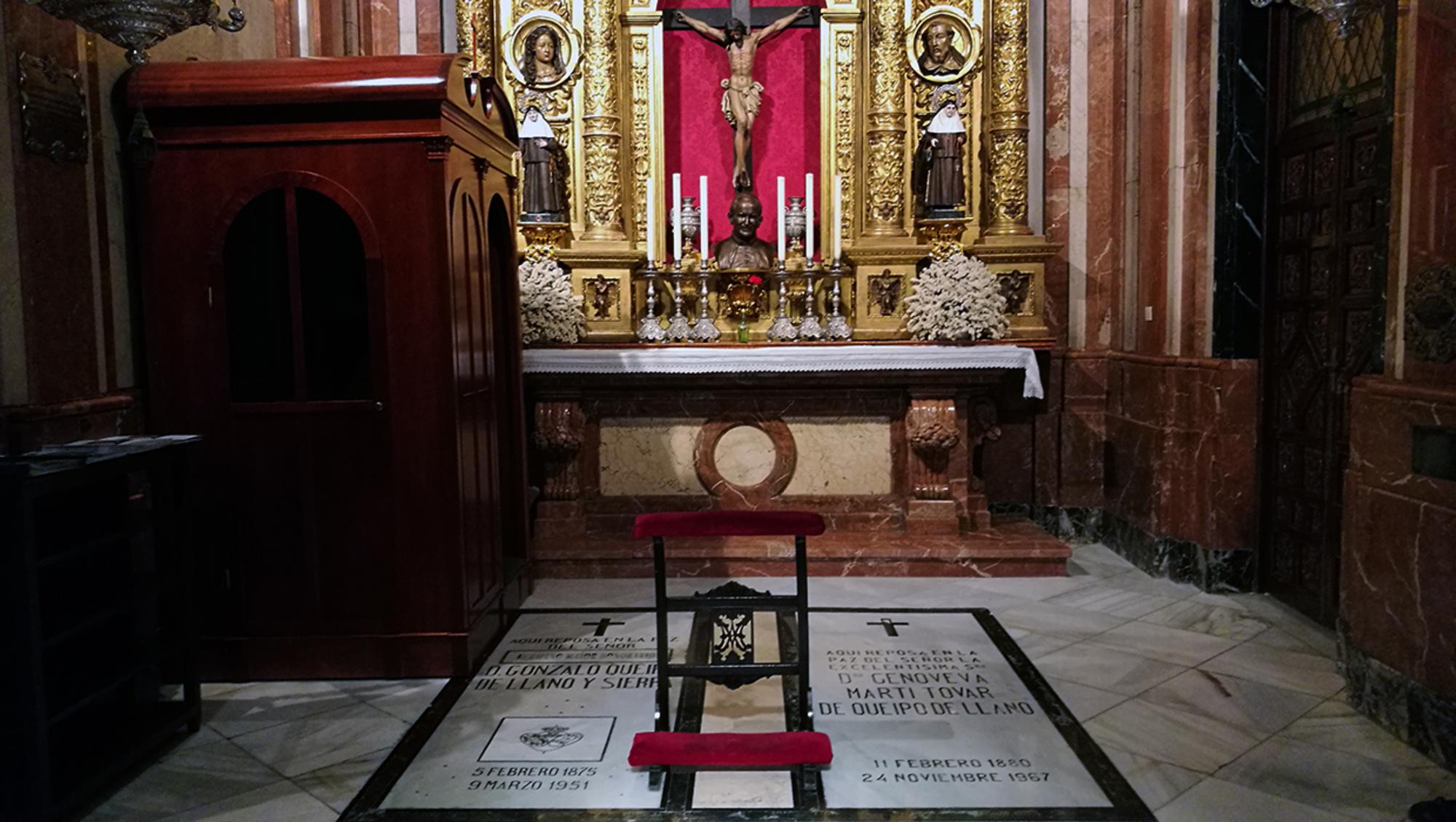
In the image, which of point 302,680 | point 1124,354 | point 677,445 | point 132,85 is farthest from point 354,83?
point 1124,354

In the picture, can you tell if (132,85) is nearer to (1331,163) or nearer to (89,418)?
(89,418)

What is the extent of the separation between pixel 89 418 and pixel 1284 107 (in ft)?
20.6

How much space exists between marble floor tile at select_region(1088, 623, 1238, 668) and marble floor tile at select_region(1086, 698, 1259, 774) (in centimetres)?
74

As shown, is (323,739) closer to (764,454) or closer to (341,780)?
(341,780)

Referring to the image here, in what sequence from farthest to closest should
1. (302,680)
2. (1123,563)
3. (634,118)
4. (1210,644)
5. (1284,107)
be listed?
(634,118), (1123,563), (1284,107), (1210,644), (302,680)

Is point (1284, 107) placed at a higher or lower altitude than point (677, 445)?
higher

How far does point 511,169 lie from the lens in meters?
6.12

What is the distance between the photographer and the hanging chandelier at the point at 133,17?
379 cm

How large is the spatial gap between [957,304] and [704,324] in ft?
5.67

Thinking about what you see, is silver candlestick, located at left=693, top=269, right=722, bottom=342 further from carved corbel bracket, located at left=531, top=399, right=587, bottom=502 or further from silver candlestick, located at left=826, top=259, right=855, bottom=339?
carved corbel bracket, located at left=531, top=399, right=587, bottom=502

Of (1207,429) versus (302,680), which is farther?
(1207,429)

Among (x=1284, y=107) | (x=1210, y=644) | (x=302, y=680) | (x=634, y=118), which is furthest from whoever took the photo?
(x=634, y=118)

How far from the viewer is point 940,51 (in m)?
7.66

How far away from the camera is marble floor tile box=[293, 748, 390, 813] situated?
363cm
